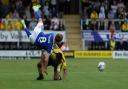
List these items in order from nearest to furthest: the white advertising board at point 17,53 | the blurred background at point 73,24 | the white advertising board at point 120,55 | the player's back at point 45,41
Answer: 1. the player's back at point 45,41
2. the white advertising board at point 17,53
3. the white advertising board at point 120,55
4. the blurred background at point 73,24

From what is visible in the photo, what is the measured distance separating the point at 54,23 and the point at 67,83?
19.4 meters

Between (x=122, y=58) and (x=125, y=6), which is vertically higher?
(x=125, y=6)

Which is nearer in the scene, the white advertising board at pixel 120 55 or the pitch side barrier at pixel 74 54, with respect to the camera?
the pitch side barrier at pixel 74 54

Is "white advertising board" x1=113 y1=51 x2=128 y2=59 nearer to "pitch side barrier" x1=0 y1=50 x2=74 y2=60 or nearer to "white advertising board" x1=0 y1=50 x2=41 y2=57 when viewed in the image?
"pitch side barrier" x1=0 y1=50 x2=74 y2=60

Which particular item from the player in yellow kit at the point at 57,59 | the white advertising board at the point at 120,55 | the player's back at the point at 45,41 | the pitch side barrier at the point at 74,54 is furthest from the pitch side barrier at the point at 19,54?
the player's back at the point at 45,41

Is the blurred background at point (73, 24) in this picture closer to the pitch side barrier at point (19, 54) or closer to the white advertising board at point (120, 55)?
the pitch side barrier at point (19, 54)

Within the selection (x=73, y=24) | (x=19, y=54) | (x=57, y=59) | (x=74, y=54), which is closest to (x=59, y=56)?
(x=57, y=59)

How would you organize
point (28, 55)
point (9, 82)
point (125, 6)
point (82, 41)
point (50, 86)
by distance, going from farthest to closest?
point (125, 6)
point (82, 41)
point (28, 55)
point (9, 82)
point (50, 86)

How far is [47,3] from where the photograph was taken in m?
40.2

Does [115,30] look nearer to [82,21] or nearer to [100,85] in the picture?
[82,21]

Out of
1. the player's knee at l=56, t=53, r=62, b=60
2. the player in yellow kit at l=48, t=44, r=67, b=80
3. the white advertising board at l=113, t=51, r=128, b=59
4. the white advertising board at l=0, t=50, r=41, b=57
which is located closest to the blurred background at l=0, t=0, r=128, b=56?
the white advertising board at l=0, t=50, r=41, b=57

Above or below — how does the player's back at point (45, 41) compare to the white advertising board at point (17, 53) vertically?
above

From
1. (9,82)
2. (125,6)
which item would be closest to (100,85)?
(9,82)

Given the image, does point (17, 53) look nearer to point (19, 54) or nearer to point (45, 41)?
point (19, 54)
